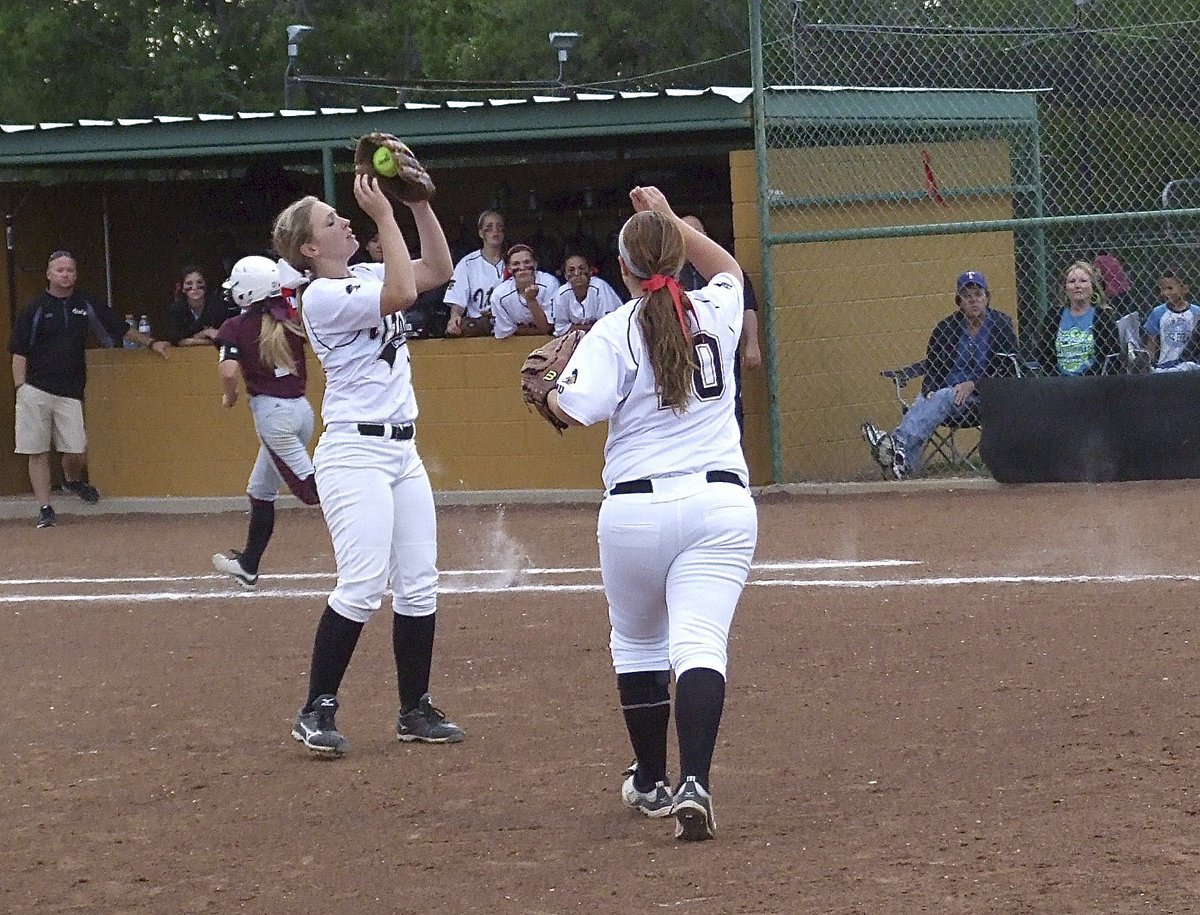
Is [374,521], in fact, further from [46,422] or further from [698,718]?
[46,422]

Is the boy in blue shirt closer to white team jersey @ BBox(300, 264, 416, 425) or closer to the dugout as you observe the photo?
the dugout

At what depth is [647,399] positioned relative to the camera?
16.2 feet

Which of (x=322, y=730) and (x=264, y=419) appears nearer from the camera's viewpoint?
(x=322, y=730)

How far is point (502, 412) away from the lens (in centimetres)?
1398

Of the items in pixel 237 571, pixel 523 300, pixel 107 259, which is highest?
pixel 107 259

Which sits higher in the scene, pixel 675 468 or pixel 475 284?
pixel 475 284

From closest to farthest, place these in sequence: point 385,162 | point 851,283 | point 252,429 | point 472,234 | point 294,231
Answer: point 385,162 < point 294,231 < point 851,283 < point 252,429 < point 472,234

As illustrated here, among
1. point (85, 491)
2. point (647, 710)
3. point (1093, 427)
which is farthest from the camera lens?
point (85, 491)

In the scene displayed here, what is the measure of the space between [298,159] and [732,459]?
1310 centimetres

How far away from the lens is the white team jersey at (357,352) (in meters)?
6.07

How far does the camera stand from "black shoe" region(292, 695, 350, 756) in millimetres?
6223

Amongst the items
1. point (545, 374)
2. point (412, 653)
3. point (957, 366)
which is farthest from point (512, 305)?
point (545, 374)

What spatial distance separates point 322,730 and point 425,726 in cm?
37

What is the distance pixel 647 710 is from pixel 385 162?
194 cm
